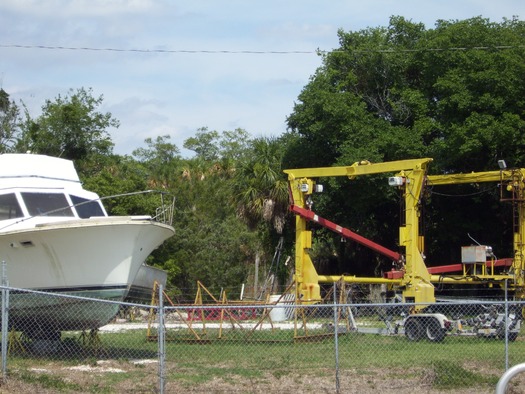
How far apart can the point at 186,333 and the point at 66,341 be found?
4121mm

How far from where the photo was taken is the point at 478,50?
114 feet

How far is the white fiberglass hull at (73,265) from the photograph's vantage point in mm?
17000

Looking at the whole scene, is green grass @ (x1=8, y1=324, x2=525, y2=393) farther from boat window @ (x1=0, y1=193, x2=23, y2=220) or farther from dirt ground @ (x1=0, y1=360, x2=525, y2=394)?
boat window @ (x1=0, y1=193, x2=23, y2=220)

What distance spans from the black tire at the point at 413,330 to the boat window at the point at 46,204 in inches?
326

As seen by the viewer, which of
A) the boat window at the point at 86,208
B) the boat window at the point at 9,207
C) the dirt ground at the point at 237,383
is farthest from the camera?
the boat window at the point at 86,208

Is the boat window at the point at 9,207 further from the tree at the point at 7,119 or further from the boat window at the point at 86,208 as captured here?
the tree at the point at 7,119

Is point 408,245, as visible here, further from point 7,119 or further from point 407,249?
point 7,119

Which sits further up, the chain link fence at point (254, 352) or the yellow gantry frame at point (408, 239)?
the yellow gantry frame at point (408, 239)

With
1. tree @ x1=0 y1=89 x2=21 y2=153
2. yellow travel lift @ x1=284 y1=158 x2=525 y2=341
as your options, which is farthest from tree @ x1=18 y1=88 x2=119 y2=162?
yellow travel lift @ x1=284 y1=158 x2=525 y2=341

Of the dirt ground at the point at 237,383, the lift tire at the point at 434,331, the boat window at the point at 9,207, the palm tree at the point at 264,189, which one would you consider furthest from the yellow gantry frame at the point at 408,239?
the palm tree at the point at 264,189

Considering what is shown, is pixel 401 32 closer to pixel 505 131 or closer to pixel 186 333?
pixel 505 131

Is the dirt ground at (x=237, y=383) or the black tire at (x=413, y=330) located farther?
the black tire at (x=413, y=330)

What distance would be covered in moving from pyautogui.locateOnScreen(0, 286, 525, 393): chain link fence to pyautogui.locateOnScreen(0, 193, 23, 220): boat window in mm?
1881

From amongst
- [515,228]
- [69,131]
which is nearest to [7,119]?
[69,131]
